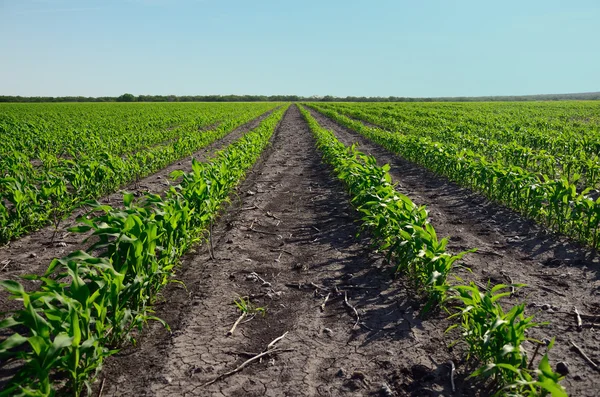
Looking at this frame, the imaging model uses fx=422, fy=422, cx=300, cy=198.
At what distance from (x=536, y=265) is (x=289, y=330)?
3.50 metres

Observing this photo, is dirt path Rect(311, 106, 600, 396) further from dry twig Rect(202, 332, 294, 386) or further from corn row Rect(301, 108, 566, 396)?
dry twig Rect(202, 332, 294, 386)

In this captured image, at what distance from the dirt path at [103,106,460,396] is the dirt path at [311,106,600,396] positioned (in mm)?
1051

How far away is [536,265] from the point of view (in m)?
5.39

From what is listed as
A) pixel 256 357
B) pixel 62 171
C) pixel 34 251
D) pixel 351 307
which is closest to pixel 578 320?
pixel 351 307

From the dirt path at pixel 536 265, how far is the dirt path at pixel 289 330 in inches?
41.4

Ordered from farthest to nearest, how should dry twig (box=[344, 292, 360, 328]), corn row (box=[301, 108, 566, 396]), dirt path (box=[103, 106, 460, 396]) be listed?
dry twig (box=[344, 292, 360, 328]) → dirt path (box=[103, 106, 460, 396]) → corn row (box=[301, 108, 566, 396])

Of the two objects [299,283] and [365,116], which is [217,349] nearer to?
[299,283]

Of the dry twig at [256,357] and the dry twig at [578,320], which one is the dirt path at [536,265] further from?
the dry twig at [256,357]

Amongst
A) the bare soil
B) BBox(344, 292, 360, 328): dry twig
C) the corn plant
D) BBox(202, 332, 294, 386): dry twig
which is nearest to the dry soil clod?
the bare soil

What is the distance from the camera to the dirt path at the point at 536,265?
3.54m

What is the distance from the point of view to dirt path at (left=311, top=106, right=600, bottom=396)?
3.54m

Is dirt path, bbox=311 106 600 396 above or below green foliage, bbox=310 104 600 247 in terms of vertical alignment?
below

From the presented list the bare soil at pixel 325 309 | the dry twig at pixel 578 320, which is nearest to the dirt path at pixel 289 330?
the bare soil at pixel 325 309

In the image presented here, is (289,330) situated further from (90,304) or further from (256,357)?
(90,304)
